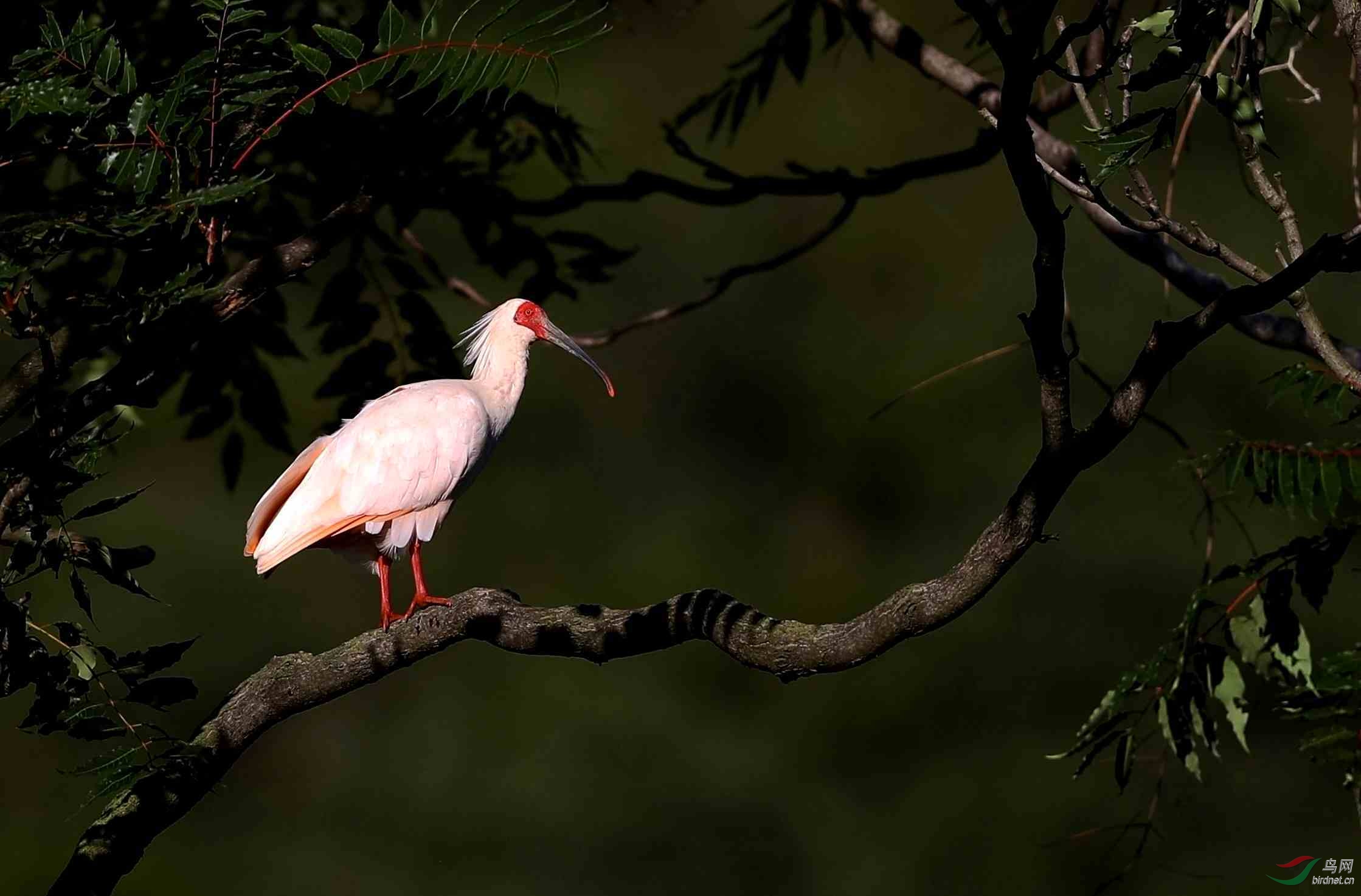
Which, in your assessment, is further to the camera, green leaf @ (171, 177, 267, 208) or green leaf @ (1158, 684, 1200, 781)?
green leaf @ (1158, 684, 1200, 781)

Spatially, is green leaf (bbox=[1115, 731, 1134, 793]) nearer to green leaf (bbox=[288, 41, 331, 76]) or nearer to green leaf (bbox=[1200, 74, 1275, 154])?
green leaf (bbox=[1200, 74, 1275, 154])

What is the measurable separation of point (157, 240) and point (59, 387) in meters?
0.90

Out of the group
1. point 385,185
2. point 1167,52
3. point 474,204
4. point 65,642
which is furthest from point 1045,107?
point 65,642

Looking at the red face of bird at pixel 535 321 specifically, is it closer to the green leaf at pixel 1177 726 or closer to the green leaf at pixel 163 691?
the green leaf at pixel 163 691

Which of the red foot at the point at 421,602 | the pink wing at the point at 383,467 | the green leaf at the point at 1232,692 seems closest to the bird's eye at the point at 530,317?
the pink wing at the point at 383,467

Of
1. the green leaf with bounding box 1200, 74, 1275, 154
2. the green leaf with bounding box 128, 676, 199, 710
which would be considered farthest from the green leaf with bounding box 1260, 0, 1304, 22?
the green leaf with bounding box 128, 676, 199, 710

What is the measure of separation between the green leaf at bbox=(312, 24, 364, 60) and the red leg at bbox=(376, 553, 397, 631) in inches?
48.8

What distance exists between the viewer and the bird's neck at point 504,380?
3.57 m

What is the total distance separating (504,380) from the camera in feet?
11.8

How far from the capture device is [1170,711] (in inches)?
97.9

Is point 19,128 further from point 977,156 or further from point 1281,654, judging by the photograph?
point 977,156

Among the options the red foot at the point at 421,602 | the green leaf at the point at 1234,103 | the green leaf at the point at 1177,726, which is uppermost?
the green leaf at the point at 1234,103

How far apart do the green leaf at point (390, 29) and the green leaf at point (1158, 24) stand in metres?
1.08

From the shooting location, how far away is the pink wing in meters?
3.11
